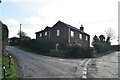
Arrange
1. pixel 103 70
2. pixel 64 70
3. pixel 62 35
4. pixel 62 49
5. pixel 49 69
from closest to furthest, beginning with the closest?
pixel 64 70, pixel 49 69, pixel 103 70, pixel 62 49, pixel 62 35

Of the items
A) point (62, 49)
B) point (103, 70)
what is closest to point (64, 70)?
point (103, 70)

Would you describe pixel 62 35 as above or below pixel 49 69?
above

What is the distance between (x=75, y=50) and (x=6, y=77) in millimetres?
21105

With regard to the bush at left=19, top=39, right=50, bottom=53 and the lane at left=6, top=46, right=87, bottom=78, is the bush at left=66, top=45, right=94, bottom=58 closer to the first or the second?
the bush at left=19, top=39, right=50, bottom=53

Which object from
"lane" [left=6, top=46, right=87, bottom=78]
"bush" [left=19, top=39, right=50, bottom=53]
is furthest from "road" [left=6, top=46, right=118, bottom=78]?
"bush" [left=19, top=39, right=50, bottom=53]

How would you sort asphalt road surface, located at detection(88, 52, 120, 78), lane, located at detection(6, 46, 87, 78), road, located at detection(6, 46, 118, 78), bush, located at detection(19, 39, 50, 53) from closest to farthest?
1. lane, located at detection(6, 46, 87, 78)
2. road, located at detection(6, 46, 118, 78)
3. asphalt road surface, located at detection(88, 52, 120, 78)
4. bush, located at detection(19, 39, 50, 53)

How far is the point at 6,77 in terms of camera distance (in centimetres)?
957

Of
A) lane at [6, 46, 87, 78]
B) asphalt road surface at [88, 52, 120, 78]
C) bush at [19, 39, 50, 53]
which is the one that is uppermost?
bush at [19, 39, 50, 53]

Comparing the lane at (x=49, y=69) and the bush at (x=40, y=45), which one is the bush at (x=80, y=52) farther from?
the lane at (x=49, y=69)

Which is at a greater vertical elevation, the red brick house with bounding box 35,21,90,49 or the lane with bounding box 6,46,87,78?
the red brick house with bounding box 35,21,90,49

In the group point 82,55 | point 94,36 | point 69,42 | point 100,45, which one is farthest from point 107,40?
point 82,55

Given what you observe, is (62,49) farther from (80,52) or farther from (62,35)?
(80,52)

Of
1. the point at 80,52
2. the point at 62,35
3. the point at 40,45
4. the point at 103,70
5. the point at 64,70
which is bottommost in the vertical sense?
the point at 103,70

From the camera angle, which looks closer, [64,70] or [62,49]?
[64,70]
